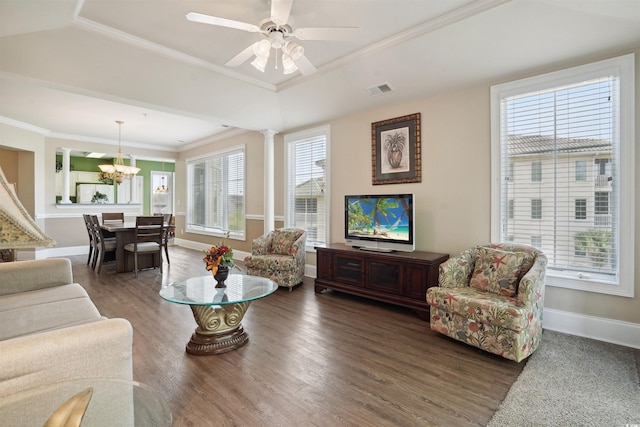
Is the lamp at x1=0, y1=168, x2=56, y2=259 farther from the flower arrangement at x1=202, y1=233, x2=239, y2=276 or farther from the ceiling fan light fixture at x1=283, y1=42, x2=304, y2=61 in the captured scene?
the ceiling fan light fixture at x1=283, y1=42, x2=304, y2=61

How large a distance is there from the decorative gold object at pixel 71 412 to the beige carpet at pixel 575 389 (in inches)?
76.8

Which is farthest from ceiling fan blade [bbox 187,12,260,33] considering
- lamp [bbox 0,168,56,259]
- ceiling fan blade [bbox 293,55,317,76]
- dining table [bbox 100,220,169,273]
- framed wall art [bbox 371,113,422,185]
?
dining table [bbox 100,220,169,273]

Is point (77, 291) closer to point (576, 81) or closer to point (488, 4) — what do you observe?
point (488, 4)

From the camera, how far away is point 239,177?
6.96 metres

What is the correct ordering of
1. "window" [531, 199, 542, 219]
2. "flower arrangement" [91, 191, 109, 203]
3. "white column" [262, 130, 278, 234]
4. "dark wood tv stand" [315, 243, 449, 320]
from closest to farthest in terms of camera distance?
"window" [531, 199, 542, 219] → "dark wood tv stand" [315, 243, 449, 320] → "white column" [262, 130, 278, 234] → "flower arrangement" [91, 191, 109, 203]

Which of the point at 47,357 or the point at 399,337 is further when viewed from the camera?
the point at 399,337

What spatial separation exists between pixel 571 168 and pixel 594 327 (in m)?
1.48

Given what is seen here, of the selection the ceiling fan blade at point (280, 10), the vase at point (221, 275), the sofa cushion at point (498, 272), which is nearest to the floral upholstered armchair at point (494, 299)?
the sofa cushion at point (498, 272)

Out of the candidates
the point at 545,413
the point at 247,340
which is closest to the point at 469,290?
the point at 545,413

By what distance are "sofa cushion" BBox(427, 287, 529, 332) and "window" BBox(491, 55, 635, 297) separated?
2.96ft

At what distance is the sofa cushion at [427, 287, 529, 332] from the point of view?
2328mm

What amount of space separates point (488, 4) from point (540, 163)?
160cm

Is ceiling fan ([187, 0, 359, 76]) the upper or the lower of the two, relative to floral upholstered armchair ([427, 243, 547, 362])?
upper

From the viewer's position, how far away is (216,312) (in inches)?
104
